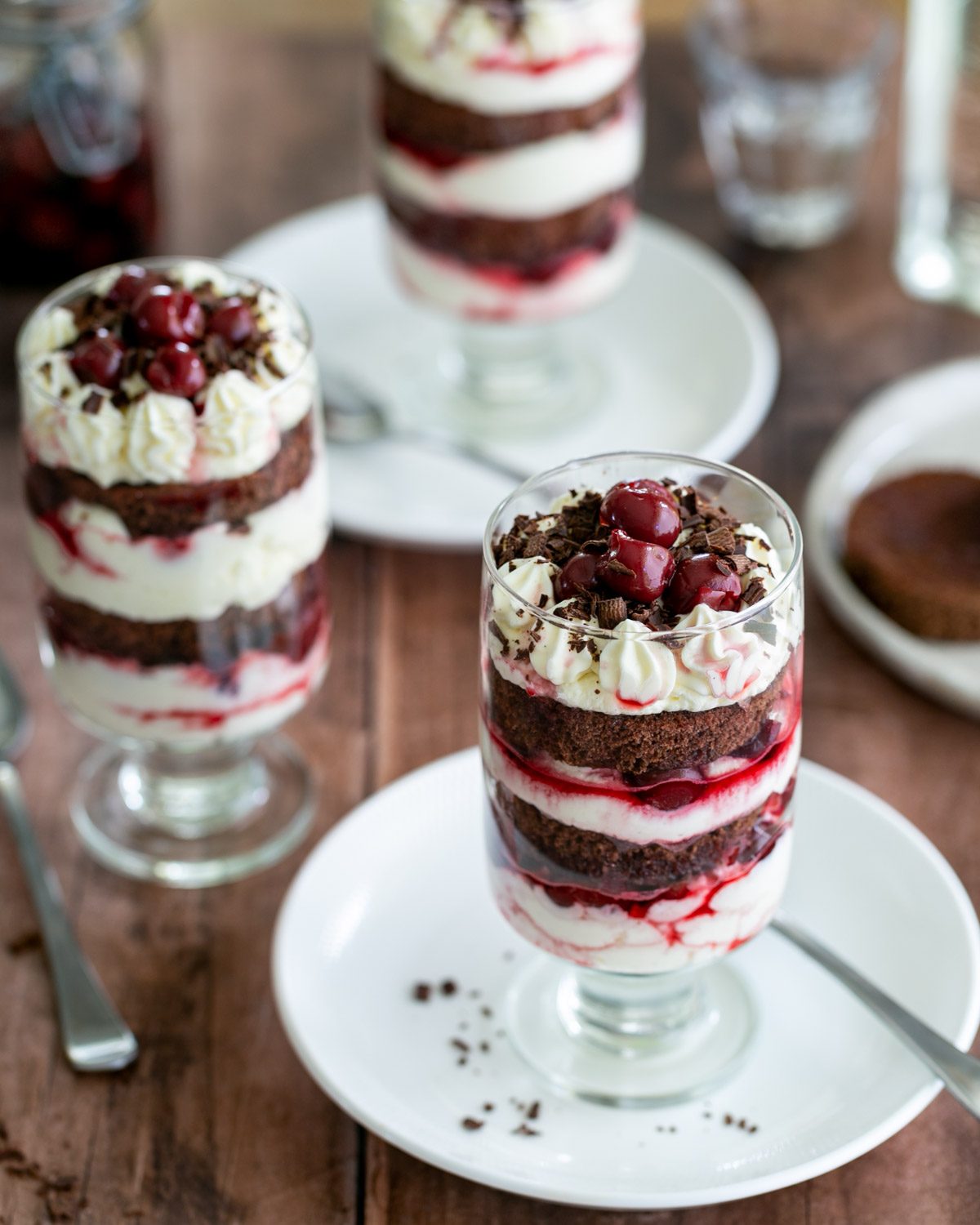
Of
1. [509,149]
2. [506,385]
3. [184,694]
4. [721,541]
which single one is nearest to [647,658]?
[721,541]

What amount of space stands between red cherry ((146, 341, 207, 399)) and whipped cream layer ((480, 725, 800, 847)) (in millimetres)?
372

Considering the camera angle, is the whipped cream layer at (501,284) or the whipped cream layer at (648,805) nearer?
the whipped cream layer at (648,805)

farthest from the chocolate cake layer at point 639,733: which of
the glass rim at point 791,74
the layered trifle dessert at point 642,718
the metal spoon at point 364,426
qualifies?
the glass rim at point 791,74

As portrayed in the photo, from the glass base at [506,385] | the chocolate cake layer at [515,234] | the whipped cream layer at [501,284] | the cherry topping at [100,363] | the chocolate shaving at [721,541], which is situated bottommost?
the glass base at [506,385]

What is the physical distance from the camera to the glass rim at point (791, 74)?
6.92 ft

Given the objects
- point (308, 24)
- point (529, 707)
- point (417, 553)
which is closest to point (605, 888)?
point (529, 707)

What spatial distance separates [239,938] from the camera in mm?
1362

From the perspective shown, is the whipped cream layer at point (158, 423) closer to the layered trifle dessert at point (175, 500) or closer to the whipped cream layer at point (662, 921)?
the layered trifle dessert at point (175, 500)

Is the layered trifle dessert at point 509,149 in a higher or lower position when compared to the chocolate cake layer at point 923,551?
higher

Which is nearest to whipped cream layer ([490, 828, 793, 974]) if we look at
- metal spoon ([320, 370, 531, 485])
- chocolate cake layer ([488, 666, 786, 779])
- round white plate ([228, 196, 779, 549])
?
chocolate cake layer ([488, 666, 786, 779])

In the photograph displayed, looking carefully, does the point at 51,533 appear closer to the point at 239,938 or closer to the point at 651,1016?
the point at 239,938

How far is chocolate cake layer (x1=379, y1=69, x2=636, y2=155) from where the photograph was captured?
1693 mm

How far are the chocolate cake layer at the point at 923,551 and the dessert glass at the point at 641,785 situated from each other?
48 cm

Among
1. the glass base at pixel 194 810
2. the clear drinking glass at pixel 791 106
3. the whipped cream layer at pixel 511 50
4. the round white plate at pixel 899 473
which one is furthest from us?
the clear drinking glass at pixel 791 106
